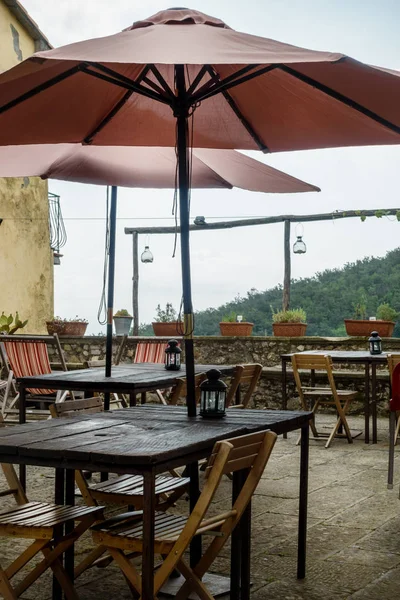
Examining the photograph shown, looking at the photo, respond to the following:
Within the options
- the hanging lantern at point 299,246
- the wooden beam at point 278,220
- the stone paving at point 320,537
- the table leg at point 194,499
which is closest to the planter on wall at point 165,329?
the wooden beam at point 278,220

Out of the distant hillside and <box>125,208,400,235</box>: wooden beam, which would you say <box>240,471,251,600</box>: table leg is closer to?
<box>125,208,400,235</box>: wooden beam

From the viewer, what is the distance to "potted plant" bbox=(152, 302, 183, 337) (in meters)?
11.2

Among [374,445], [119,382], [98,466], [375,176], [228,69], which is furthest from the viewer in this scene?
[375,176]

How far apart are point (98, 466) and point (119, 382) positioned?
90.4 inches

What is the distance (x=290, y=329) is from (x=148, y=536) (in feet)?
26.1

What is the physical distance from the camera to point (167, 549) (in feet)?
8.32

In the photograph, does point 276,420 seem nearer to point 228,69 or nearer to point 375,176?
point 228,69

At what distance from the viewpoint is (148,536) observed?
2.41 m

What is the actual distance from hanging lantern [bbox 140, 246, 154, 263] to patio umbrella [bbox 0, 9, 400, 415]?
7.52m

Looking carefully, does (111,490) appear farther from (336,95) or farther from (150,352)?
(150,352)

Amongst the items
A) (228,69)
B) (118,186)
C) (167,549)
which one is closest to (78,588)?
(167,549)

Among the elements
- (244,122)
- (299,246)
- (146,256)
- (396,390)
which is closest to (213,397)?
(396,390)

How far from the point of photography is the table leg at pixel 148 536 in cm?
241

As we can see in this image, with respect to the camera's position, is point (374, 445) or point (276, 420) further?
point (374, 445)
